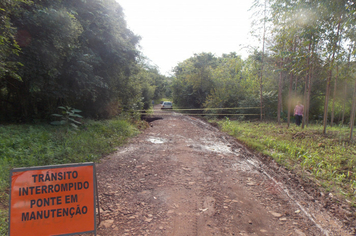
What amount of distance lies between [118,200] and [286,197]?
335 cm

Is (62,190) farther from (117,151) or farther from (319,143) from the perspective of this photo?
(319,143)

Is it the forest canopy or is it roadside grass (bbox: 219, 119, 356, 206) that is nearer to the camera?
roadside grass (bbox: 219, 119, 356, 206)

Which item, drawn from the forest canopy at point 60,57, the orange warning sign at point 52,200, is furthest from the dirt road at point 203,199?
the forest canopy at point 60,57

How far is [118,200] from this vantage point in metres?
4.04

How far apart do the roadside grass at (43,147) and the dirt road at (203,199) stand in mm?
921

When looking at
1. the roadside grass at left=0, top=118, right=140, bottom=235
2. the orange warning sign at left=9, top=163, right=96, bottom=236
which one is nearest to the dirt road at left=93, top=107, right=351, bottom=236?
the orange warning sign at left=9, top=163, right=96, bottom=236

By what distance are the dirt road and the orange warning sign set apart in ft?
1.66

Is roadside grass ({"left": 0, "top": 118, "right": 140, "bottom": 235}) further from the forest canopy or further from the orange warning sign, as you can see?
the forest canopy

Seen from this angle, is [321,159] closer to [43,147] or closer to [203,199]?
[203,199]

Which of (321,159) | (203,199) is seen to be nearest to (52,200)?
(203,199)

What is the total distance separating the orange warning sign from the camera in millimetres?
2568

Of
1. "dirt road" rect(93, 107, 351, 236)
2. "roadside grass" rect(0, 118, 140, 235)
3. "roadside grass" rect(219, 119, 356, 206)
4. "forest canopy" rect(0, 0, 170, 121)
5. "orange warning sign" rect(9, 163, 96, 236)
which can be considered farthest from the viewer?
"forest canopy" rect(0, 0, 170, 121)

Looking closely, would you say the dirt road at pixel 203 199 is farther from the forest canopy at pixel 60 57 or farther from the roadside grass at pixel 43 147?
the forest canopy at pixel 60 57

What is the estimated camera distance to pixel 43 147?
6211 millimetres
